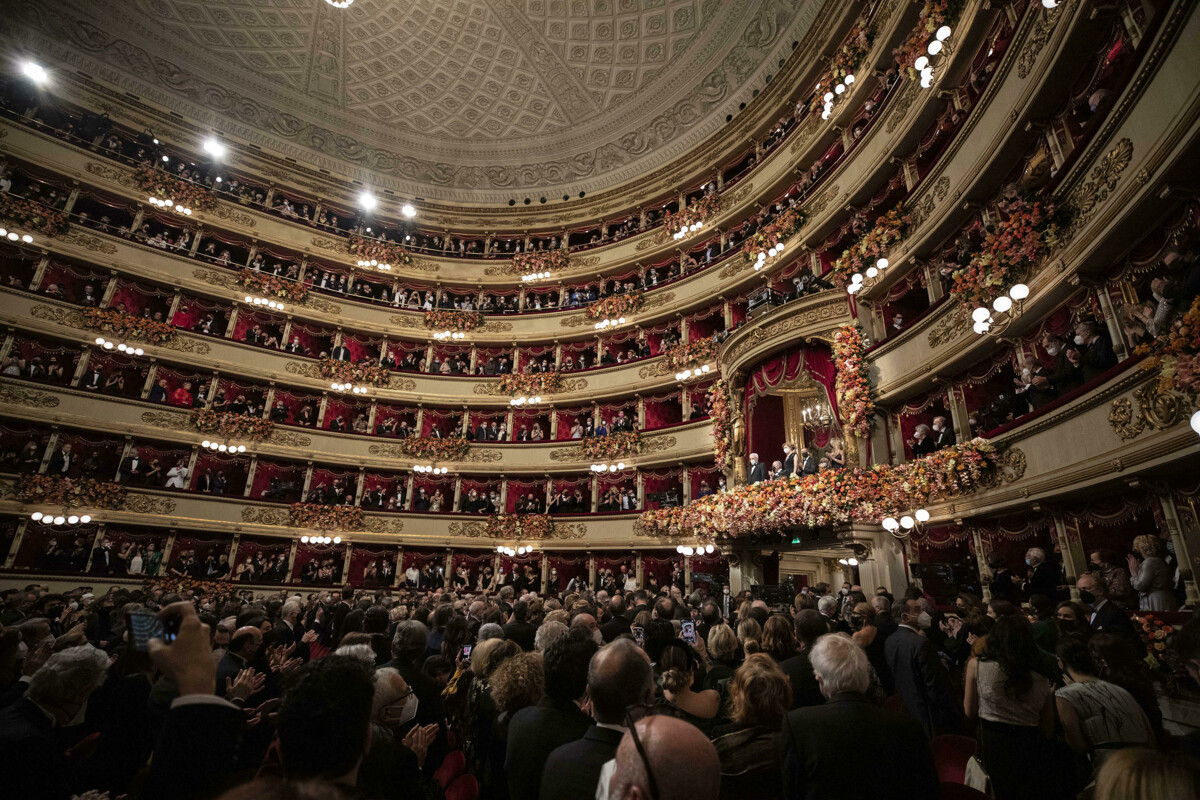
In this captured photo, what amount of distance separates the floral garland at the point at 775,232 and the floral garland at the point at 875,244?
2.90m

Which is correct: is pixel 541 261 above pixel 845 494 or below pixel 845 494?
above

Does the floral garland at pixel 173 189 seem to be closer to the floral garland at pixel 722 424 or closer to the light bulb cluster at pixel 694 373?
the light bulb cluster at pixel 694 373

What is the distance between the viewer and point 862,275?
13.1 meters

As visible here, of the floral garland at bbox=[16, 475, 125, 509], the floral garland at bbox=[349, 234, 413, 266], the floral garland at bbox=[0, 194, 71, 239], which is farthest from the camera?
the floral garland at bbox=[349, 234, 413, 266]

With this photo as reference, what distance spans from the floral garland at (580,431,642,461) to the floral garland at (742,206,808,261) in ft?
25.0

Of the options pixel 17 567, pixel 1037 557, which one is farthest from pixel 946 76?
pixel 17 567

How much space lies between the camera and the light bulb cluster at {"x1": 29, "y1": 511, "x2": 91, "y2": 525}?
53.6 feet

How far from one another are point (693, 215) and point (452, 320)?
11559 millimetres

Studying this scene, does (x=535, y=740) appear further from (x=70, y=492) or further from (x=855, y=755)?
(x=70, y=492)

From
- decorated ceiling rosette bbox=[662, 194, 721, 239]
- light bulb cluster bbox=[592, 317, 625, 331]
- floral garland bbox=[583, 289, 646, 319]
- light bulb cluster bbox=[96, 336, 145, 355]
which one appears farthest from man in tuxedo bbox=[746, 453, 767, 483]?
light bulb cluster bbox=[96, 336, 145, 355]

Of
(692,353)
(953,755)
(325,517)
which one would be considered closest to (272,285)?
(325,517)

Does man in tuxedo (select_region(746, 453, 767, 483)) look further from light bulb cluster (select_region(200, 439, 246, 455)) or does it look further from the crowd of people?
light bulb cluster (select_region(200, 439, 246, 455))

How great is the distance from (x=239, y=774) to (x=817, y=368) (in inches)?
568

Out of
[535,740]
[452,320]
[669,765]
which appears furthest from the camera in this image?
[452,320]
